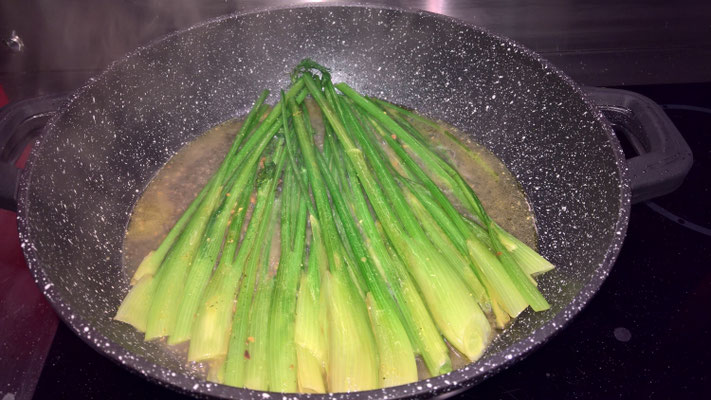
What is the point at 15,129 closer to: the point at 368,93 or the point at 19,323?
the point at 19,323

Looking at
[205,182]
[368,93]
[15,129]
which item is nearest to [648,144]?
[368,93]

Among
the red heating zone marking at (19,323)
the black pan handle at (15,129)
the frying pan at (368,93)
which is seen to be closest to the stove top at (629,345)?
the red heating zone marking at (19,323)

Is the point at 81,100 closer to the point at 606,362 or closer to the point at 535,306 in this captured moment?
the point at 535,306

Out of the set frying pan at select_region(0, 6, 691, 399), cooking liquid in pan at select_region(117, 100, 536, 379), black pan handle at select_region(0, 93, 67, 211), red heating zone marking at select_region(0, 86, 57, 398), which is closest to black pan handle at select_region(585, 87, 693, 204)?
frying pan at select_region(0, 6, 691, 399)

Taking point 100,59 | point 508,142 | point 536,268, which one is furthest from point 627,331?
point 100,59

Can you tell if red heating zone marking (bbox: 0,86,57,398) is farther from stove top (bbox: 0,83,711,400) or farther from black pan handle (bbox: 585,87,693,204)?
black pan handle (bbox: 585,87,693,204)
